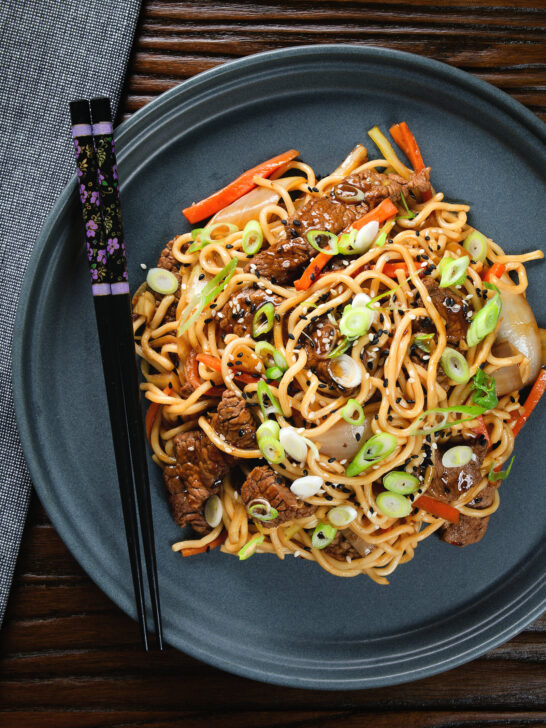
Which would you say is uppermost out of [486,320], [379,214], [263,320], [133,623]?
[379,214]

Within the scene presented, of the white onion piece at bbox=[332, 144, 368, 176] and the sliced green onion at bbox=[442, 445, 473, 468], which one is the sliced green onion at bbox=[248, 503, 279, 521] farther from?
the white onion piece at bbox=[332, 144, 368, 176]

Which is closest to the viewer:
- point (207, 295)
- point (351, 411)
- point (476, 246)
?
point (351, 411)

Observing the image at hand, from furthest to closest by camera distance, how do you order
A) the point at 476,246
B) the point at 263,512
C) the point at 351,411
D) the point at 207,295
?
the point at 476,246 → the point at 207,295 → the point at 263,512 → the point at 351,411

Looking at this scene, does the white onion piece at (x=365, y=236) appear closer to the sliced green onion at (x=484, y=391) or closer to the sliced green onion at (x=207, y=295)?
the sliced green onion at (x=207, y=295)

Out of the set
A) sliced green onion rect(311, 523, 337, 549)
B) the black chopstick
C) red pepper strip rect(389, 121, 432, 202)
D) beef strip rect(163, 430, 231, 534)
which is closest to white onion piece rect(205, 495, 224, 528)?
beef strip rect(163, 430, 231, 534)

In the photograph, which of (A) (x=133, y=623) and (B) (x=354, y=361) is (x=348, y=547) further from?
(A) (x=133, y=623)

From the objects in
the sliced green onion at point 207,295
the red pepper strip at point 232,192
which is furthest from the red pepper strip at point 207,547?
the red pepper strip at point 232,192

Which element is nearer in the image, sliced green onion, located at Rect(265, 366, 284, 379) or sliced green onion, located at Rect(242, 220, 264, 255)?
sliced green onion, located at Rect(265, 366, 284, 379)

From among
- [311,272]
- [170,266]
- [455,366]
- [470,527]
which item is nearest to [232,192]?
[170,266]
